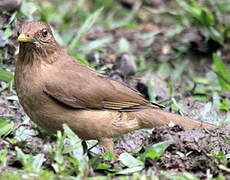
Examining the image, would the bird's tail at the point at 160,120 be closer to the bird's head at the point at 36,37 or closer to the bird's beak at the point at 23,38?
the bird's head at the point at 36,37

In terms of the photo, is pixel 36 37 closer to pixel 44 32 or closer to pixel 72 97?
pixel 44 32

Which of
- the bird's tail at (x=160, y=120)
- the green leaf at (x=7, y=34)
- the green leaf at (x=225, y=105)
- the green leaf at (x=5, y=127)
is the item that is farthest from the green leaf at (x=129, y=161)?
the green leaf at (x=7, y=34)

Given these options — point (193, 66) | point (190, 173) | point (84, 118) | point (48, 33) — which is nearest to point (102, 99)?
point (84, 118)

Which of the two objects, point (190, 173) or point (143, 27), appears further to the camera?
point (143, 27)

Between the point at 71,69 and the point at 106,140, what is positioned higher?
the point at 71,69

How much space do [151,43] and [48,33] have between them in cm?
377

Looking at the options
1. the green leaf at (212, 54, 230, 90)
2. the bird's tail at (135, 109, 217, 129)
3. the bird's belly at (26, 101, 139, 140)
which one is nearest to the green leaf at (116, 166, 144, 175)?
the bird's belly at (26, 101, 139, 140)

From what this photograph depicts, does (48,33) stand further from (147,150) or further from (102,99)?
(147,150)

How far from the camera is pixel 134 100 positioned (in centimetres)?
691

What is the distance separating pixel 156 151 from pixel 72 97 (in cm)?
117

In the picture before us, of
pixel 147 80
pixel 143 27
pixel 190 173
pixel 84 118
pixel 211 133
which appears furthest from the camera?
pixel 143 27

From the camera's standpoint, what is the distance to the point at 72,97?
6516mm

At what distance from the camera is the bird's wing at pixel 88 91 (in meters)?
6.45

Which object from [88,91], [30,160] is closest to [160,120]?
[88,91]
